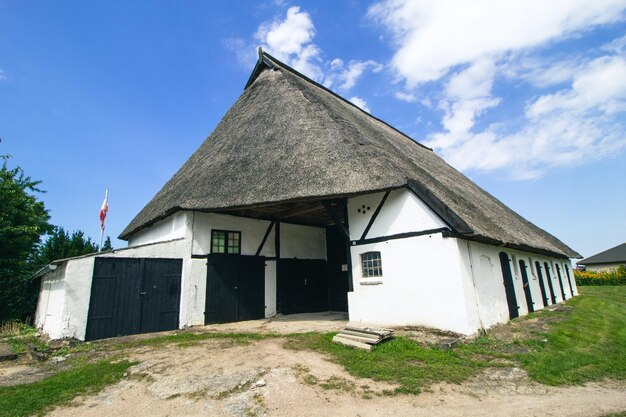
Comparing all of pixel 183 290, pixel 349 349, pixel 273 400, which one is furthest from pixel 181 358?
pixel 183 290

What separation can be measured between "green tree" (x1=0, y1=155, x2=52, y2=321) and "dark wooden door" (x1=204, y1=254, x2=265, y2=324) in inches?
359

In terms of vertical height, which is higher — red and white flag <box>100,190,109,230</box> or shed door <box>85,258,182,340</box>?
red and white flag <box>100,190,109,230</box>

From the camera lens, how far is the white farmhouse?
9281mm

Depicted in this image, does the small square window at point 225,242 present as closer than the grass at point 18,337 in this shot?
No

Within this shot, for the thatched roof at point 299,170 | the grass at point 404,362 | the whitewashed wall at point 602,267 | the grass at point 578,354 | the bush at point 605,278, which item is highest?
the thatched roof at point 299,170

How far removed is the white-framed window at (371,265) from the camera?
10.6 meters

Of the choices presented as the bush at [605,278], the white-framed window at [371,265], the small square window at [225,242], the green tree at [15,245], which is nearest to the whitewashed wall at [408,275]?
the white-framed window at [371,265]

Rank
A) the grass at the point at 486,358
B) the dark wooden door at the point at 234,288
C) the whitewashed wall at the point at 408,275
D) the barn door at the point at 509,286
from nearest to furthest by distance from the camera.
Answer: the grass at the point at 486,358 < the whitewashed wall at the point at 408,275 < the barn door at the point at 509,286 < the dark wooden door at the point at 234,288

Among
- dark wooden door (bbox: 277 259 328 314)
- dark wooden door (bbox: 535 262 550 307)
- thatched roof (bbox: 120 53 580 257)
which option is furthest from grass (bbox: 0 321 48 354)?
dark wooden door (bbox: 535 262 550 307)

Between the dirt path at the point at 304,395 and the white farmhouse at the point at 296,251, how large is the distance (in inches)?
135

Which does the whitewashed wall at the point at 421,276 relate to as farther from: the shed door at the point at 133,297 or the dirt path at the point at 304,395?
the shed door at the point at 133,297

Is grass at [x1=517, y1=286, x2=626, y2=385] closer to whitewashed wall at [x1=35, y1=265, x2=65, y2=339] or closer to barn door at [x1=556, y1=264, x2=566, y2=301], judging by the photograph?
barn door at [x1=556, y1=264, x2=566, y2=301]

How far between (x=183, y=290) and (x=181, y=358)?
15.0 feet

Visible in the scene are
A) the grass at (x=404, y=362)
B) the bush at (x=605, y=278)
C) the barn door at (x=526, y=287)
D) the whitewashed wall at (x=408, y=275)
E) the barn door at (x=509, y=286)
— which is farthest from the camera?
the bush at (x=605, y=278)
